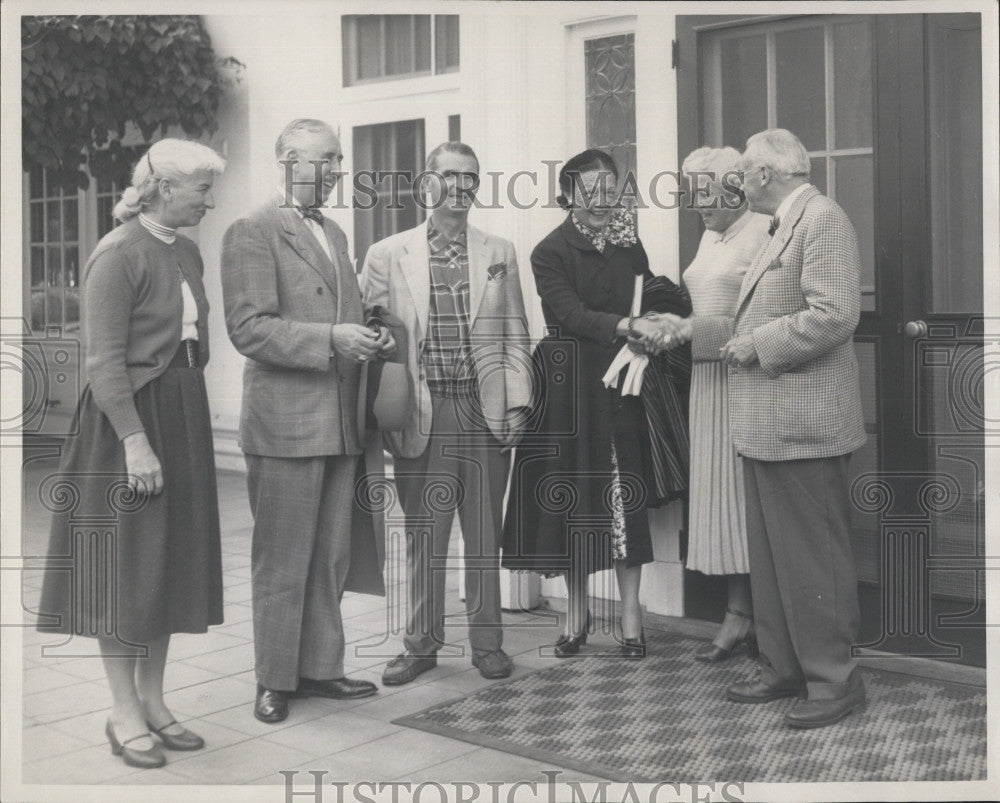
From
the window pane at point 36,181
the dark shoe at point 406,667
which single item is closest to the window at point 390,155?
the dark shoe at point 406,667

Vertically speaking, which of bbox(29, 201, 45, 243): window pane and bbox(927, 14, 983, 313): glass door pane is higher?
bbox(29, 201, 45, 243): window pane

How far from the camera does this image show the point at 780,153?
3.73 meters

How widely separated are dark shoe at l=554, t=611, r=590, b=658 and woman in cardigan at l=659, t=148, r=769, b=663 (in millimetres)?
428

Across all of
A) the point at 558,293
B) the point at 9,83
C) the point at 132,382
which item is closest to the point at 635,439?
the point at 558,293

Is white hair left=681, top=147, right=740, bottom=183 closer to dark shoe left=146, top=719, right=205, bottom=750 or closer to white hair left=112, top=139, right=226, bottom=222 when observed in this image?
white hair left=112, top=139, right=226, bottom=222

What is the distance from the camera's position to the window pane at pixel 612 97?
15.0 feet

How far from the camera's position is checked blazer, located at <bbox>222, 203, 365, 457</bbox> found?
12.3ft

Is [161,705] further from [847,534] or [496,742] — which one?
[847,534]

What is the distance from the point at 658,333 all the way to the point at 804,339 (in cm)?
69

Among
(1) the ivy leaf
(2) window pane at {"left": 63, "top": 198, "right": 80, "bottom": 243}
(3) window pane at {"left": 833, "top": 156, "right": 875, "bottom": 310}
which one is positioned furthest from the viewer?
(2) window pane at {"left": 63, "top": 198, "right": 80, "bottom": 243}

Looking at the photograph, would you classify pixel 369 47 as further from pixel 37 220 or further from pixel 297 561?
pixel 37 220

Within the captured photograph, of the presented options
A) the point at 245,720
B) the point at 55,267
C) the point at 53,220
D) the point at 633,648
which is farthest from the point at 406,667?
the point at 53,220

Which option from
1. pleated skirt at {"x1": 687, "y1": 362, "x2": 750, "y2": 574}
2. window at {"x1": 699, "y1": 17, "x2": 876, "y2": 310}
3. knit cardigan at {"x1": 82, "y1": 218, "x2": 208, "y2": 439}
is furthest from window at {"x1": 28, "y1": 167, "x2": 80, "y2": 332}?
window at {"x1": 699, "y1": 17, "x2": 876, "y2": 310}

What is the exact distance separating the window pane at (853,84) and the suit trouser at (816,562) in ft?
3.63
